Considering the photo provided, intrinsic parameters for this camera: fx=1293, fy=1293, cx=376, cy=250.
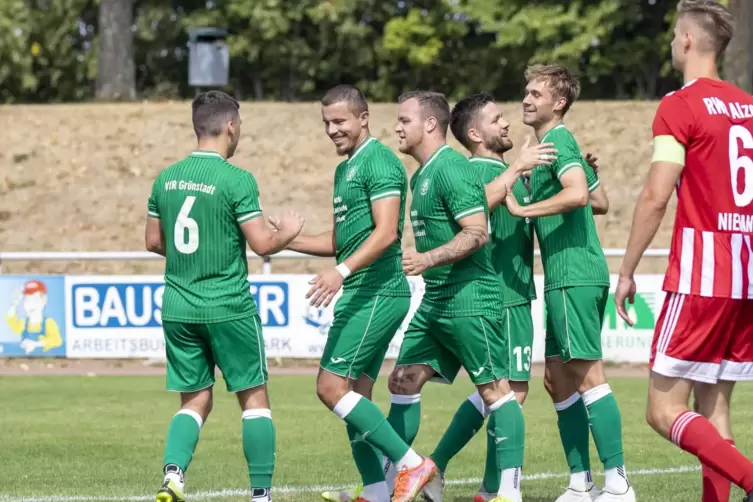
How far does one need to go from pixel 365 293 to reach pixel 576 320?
1.14 metres

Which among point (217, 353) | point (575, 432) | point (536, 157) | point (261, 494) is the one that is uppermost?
point (536, 157)

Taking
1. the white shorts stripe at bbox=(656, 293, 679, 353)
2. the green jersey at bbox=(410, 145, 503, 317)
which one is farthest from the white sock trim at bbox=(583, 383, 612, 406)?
the white shorts stripe at bbox=(656, 293, 679, 353)

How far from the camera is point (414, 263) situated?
6.27m

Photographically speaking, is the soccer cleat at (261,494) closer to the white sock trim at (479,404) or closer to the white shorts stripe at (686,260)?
the white sock trim at (479,404)

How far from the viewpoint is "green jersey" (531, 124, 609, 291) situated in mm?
6918

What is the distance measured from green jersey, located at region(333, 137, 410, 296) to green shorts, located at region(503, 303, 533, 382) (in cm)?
65

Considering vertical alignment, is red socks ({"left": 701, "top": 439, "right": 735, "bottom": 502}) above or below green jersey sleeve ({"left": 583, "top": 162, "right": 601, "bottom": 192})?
below

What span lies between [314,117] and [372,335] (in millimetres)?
21996

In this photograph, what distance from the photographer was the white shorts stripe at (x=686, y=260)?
18.0 feet

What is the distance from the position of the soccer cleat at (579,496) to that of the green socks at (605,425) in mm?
224

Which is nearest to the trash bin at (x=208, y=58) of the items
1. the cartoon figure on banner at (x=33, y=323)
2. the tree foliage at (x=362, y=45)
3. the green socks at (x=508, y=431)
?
the tree foliage at (x=362, y=45)

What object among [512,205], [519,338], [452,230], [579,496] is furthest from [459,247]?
[579,496]

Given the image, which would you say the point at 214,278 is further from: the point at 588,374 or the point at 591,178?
the point at 591,178

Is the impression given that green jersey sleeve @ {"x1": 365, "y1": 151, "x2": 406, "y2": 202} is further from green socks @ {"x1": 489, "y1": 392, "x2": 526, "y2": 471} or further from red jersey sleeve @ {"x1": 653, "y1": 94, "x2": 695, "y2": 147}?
red jersey sleeve @ {"x1": 653, "y1": 94, "x2": 695, "y2": 147}
